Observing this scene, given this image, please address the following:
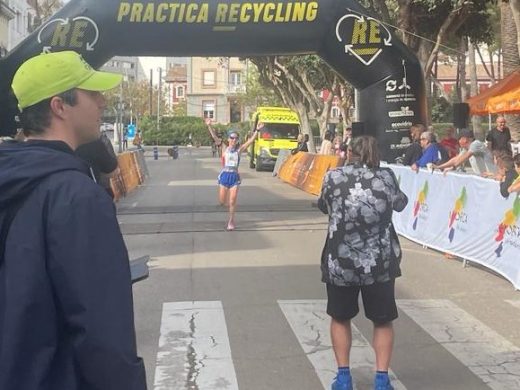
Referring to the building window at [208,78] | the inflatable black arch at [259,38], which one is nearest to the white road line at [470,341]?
the inflatable black arch at [259,38]

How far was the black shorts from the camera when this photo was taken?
4.52 metres

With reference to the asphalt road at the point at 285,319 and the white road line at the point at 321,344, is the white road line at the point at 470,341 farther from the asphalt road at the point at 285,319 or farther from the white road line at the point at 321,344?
the white road line at the point at 321,344

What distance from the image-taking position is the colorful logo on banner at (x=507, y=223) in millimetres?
7992

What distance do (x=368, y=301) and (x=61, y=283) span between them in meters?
2.98

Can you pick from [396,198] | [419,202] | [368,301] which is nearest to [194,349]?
[368,301]

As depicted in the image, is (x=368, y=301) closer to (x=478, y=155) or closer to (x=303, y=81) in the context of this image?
(x=478, y=155)

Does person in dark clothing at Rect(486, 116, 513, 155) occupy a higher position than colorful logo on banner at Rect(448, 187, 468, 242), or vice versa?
person in dark clothing at Rect(486, 116, 513, 155)

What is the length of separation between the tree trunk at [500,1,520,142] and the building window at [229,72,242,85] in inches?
2802

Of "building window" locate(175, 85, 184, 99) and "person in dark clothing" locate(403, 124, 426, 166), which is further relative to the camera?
"building window" locate(175, 85, 184, 99)

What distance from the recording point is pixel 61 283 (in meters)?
1.87

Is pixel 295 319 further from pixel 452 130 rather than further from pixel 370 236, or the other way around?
pixel 452 130

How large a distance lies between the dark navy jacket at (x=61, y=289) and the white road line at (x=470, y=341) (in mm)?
3655

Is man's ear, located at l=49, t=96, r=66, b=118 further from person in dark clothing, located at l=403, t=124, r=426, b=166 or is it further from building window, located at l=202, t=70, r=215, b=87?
building window, located at l=202, t=70, r=215, b=87

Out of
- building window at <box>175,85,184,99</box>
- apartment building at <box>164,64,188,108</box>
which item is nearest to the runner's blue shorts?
apartment building at <box>164,64,188,108</box>
